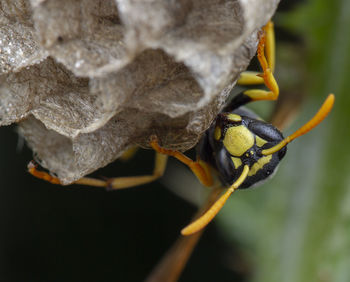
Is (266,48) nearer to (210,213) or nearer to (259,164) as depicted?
(259,164)

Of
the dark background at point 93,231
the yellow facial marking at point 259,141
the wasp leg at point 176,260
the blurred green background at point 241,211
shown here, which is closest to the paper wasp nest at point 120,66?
the yellow facial marking at point 259,141

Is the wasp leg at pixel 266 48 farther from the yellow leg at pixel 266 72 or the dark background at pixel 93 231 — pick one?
the dark background at pixel 93 231

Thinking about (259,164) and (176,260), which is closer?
(259,164)

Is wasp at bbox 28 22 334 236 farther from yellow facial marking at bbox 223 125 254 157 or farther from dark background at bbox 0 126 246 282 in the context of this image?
dark background at bbox 0 126 246 282

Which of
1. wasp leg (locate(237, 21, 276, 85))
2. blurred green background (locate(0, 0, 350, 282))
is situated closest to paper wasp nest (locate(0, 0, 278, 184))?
wasp leg (locate(237, 21, 276, 85))

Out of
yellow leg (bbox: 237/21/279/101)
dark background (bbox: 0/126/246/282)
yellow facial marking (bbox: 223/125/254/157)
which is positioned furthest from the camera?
dark background (bbox: 0/126/246/282)

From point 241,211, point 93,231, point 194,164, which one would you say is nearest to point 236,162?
point 194,164
